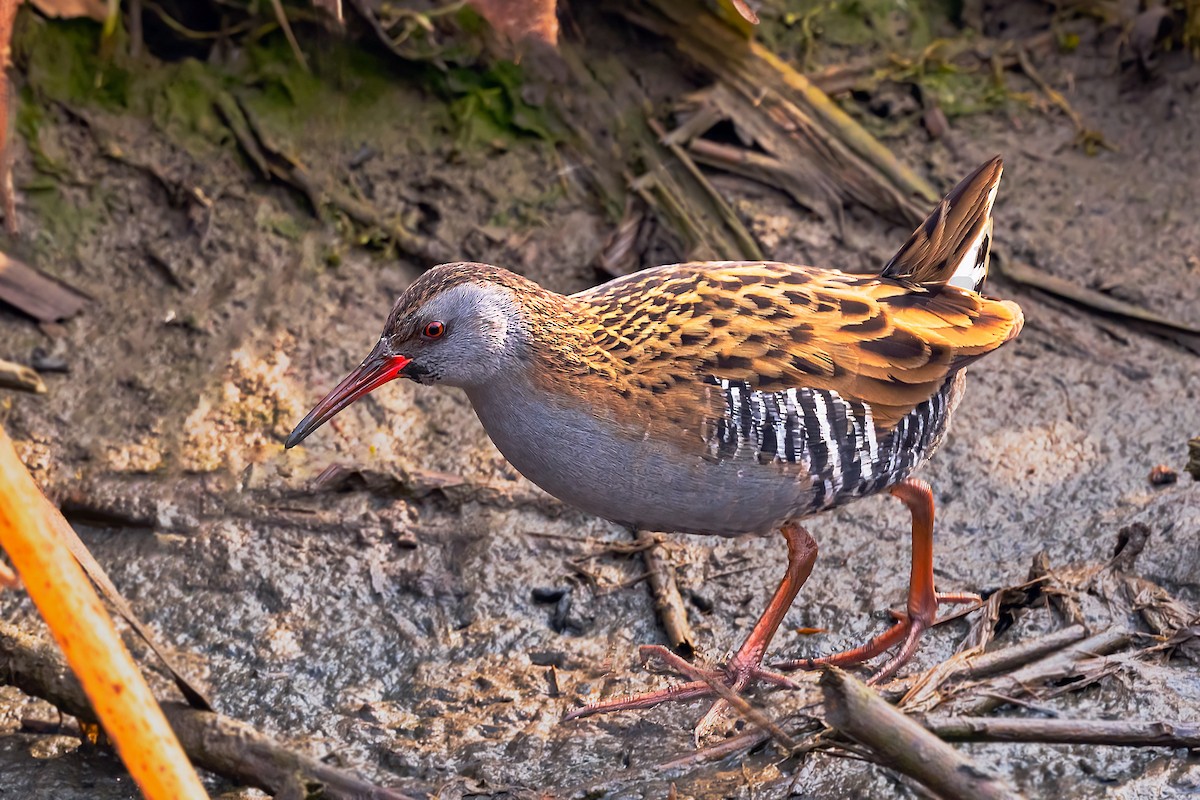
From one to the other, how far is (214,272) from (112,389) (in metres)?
0.60

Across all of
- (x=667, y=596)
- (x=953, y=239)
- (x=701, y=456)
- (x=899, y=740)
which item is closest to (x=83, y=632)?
(x=899, y=740)

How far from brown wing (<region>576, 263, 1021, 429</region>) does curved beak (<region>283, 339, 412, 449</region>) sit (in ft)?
1.73

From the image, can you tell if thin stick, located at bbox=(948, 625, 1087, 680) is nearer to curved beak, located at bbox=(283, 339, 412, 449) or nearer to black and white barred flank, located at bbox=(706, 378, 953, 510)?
black and white barred flank, located at bbox=(706, 378, 953, 510)

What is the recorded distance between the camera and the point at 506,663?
151 inches

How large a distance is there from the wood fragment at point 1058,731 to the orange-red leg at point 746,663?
74 cm

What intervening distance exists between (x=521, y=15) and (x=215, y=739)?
183cm

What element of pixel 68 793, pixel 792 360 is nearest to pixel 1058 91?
pixel 792 360

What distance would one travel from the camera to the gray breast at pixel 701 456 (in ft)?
10.8

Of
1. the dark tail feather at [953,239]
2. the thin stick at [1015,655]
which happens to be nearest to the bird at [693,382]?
the dark tail feather at [953,239]

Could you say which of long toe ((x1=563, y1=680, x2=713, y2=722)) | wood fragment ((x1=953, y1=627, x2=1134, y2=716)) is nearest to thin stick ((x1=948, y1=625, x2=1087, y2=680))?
wood fragment ((x1=953, y1=627, x2=1134, y2=716))

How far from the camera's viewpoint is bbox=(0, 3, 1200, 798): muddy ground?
3.54m

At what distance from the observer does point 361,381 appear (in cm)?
339

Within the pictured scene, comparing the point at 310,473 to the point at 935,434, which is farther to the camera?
the point at 310,473

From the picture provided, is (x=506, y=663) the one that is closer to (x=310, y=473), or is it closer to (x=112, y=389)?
(x=310, y=473)
